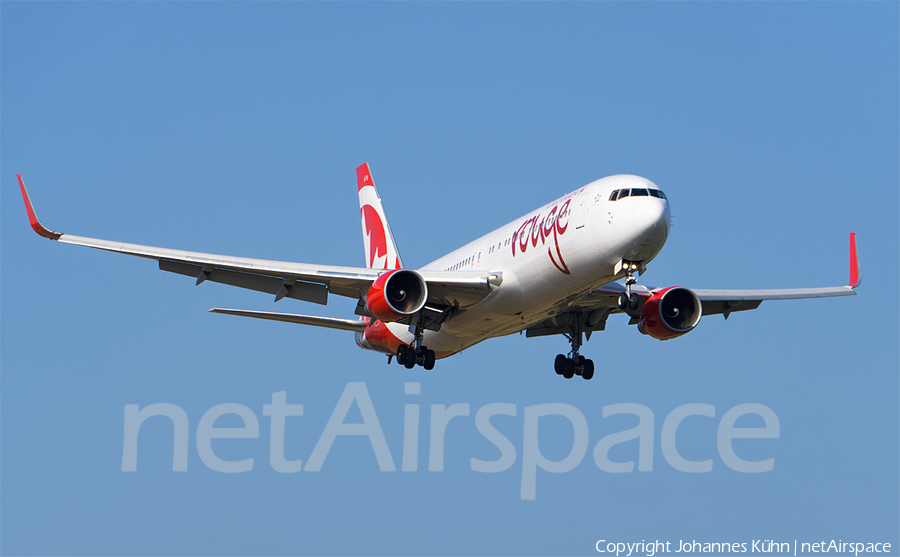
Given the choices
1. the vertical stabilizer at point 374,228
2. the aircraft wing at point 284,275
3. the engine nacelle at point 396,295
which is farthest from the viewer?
the vertical stabilizer at point 374,228

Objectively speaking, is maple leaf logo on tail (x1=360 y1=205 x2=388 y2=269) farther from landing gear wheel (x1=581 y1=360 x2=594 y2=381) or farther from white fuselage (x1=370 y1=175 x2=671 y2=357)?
landing gear wheel (x1=581 y1=360 x2=594 y2=381)

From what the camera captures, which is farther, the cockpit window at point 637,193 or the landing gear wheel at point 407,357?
the landing gear wheel at point 407,357

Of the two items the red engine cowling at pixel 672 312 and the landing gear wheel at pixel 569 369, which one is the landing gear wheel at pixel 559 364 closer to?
the landing gear wheel at pixel 569 369

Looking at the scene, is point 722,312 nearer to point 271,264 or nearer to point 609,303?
point 609,303

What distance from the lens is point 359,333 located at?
37938 mm

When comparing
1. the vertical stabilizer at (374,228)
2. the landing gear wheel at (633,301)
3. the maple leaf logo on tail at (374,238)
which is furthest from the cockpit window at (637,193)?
the maple leaf logo on tail at (374,238)

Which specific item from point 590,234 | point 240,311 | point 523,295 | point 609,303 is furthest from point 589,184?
point 240,311

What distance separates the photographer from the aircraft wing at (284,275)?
2967 centimetres

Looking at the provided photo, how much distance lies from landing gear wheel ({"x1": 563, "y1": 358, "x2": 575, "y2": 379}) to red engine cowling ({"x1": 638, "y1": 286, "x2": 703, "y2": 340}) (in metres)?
3.19

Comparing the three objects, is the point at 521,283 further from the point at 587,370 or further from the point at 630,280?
the point at 587,370

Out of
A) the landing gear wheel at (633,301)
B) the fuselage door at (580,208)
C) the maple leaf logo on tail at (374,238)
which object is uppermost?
the maple leaf logo on tail at (374,238)

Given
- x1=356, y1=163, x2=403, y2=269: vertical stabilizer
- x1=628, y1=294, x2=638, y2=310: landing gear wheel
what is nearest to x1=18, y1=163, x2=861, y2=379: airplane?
x1=628, y1=294, x2=638, y2=310: landing gear wheel

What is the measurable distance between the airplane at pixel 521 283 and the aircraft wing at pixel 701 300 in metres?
0.05

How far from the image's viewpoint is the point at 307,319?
34500 millimetres
